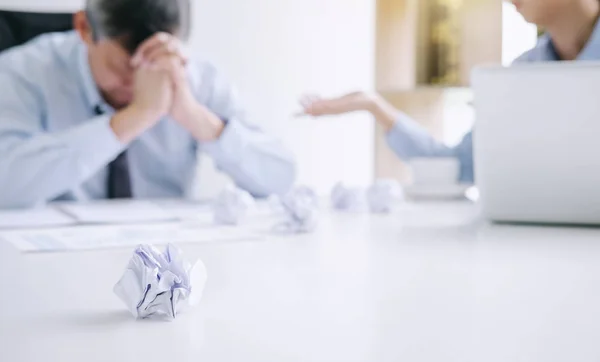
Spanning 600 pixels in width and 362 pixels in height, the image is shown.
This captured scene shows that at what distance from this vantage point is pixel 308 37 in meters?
3.00

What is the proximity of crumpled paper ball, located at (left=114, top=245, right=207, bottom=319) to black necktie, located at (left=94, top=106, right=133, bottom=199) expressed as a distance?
1.58 meters

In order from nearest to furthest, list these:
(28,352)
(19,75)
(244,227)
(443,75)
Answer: (28,352), (244,227), (19,75), (443,75)

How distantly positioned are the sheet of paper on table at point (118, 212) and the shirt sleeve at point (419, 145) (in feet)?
2.47

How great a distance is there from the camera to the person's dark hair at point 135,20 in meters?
1.91

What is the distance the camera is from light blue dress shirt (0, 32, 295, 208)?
1.63 meters

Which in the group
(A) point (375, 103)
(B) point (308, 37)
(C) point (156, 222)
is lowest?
(C) point (156, 222)

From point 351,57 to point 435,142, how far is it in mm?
1255

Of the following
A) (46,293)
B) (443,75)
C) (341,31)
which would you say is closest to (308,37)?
(341,31)

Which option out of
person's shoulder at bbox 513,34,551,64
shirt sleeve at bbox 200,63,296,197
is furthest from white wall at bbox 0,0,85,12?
person's shoulder at bbox 513,34,551,64

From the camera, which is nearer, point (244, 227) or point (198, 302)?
point (198, 302)

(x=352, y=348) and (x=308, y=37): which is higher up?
(x=308, y=37)

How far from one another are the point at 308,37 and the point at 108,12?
46.6 inches

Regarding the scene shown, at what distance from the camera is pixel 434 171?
1.70 m

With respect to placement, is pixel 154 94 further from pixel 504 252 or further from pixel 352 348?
pixel 352 348
